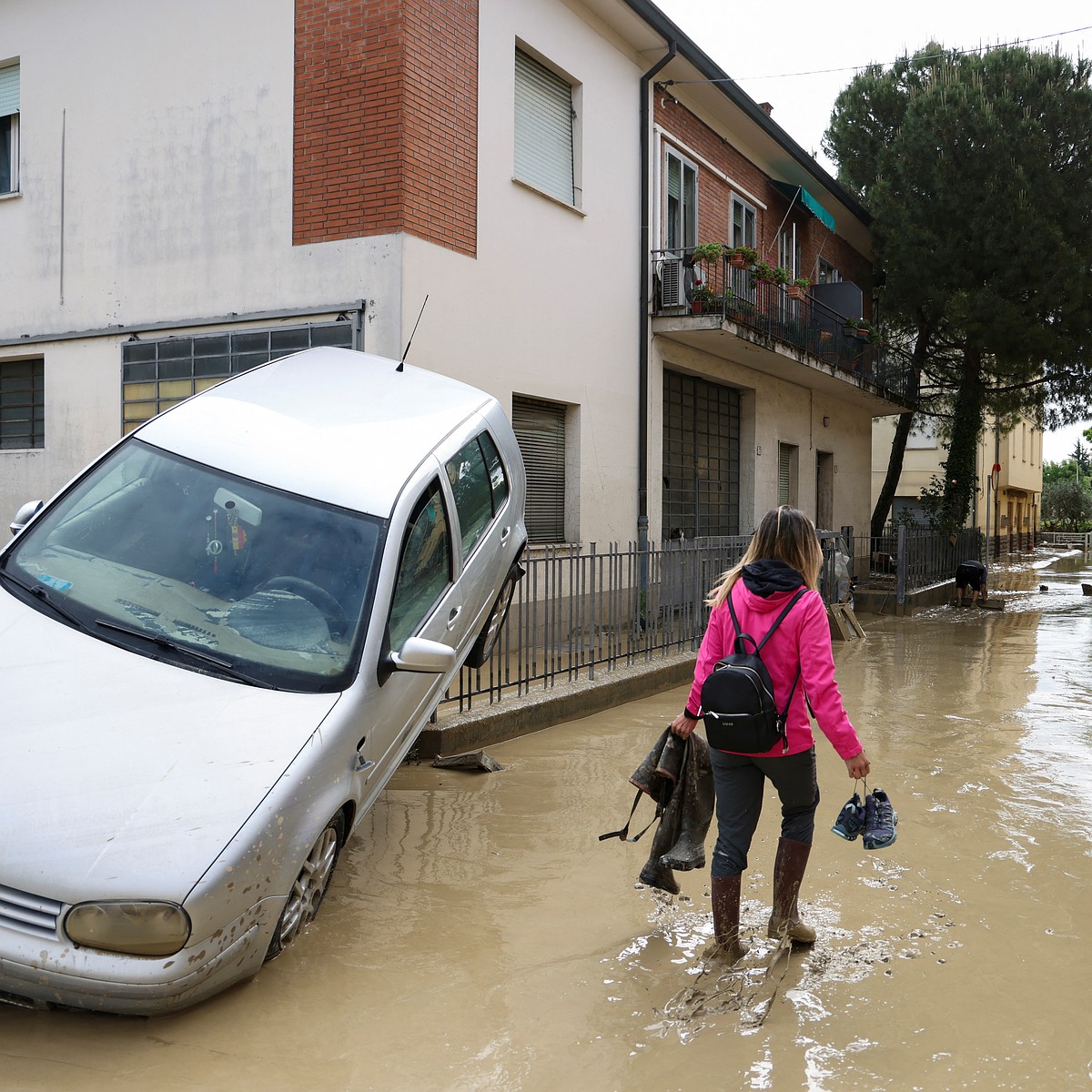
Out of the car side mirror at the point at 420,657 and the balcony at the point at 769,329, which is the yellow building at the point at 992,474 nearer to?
the balcony at the point at 769,329

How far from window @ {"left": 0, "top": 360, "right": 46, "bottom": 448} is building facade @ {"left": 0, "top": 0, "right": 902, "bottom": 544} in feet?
0.10

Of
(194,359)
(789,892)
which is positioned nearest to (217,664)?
(789,892)

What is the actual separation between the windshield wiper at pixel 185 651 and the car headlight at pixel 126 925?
896 millimetres

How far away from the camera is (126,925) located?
304 centimetres

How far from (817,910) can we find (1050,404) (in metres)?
23.3

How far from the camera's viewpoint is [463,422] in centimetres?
582

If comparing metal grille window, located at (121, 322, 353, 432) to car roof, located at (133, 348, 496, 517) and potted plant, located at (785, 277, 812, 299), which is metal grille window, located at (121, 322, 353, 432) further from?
potted plant, located at (785, 277, 812, 299)

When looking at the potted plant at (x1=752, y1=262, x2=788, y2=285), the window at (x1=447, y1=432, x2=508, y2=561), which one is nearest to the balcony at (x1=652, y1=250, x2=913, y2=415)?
the potted plant at (x1=752, y1=262, x2=788, y2=285)

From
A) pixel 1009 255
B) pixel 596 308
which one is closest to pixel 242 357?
pixel 596 308

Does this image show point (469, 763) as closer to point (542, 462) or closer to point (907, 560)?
point (542, 462)

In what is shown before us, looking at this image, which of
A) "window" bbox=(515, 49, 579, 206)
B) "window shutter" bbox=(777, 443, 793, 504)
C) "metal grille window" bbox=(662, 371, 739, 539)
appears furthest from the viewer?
"window shutter" bbox=(777, 443, 793, 504)

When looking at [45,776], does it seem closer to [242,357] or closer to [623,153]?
[242,357]

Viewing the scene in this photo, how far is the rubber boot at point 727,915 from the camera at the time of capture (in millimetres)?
3848

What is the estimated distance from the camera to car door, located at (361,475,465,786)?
4168mm
